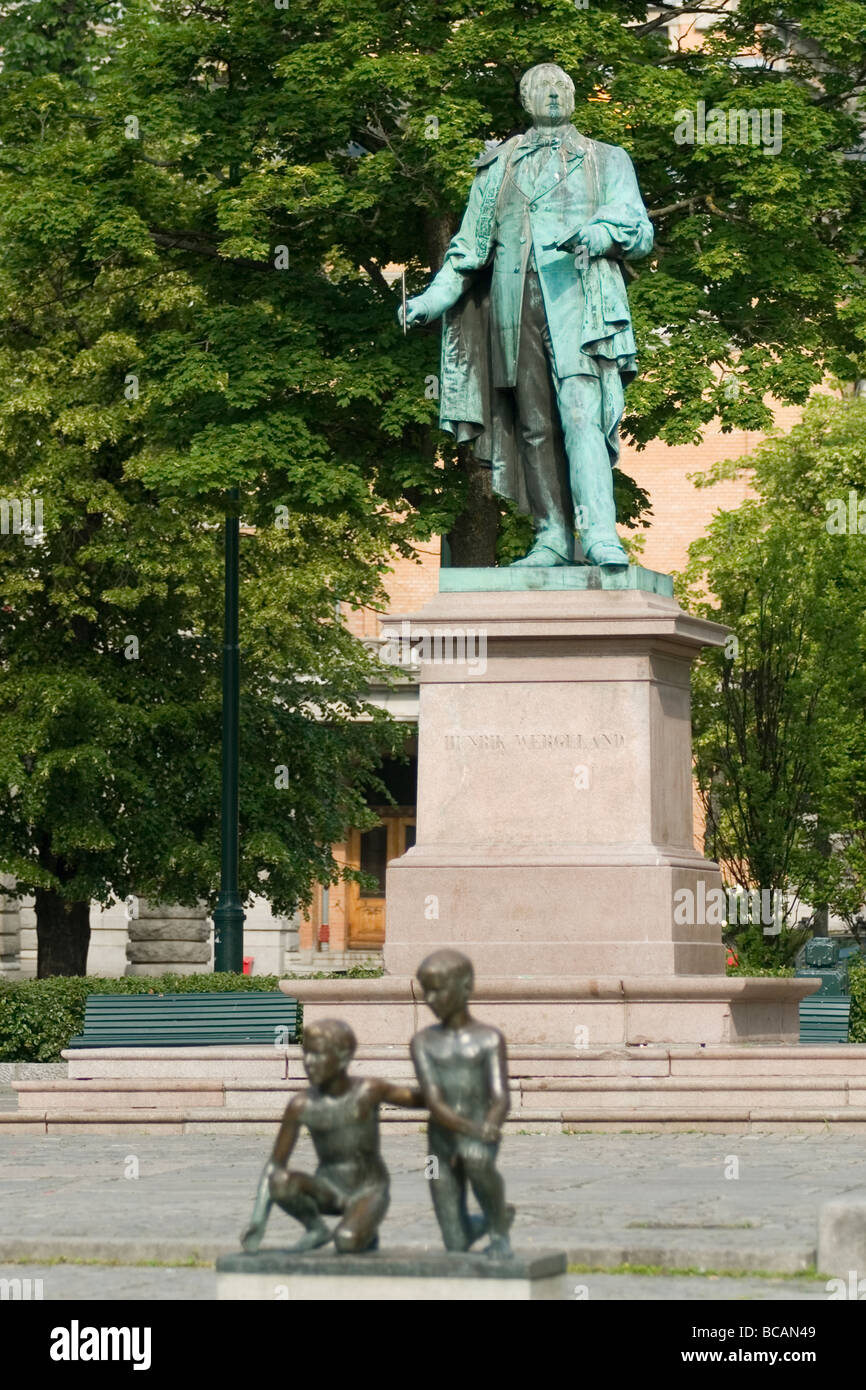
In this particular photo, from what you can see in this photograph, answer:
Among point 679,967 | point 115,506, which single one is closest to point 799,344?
point 115,506

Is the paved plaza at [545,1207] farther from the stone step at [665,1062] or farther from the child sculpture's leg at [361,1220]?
the child sculpture's leg at [361,1220]

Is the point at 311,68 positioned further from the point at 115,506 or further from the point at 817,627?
the point at 817,627

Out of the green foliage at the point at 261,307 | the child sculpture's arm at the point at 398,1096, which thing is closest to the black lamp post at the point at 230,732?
the green foliage at the point at 261,307

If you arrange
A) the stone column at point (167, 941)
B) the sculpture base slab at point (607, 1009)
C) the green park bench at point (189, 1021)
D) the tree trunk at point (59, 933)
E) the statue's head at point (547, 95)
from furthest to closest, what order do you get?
the stone column at point (167, 941) < the tree trunk at point (59, 933) < the green park bench at point (189, 1021) < the statue's head at point (547, 95) < the sculpture base slab at point (607, 1009)

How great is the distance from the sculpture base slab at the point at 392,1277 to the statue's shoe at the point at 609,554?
29.2 ft

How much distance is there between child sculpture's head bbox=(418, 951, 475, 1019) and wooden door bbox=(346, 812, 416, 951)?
48.7 metres

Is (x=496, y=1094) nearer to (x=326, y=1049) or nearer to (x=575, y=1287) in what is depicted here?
(x=326, y=1049)

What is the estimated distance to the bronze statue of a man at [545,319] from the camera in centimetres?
1597

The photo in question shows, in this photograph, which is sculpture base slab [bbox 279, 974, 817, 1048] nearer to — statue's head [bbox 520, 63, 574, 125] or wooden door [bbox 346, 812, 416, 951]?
Answer: statue's head [bbox 520, 63, 574, 125]

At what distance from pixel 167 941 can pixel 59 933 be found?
47.7 ft

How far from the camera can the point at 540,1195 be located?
1038 cm
